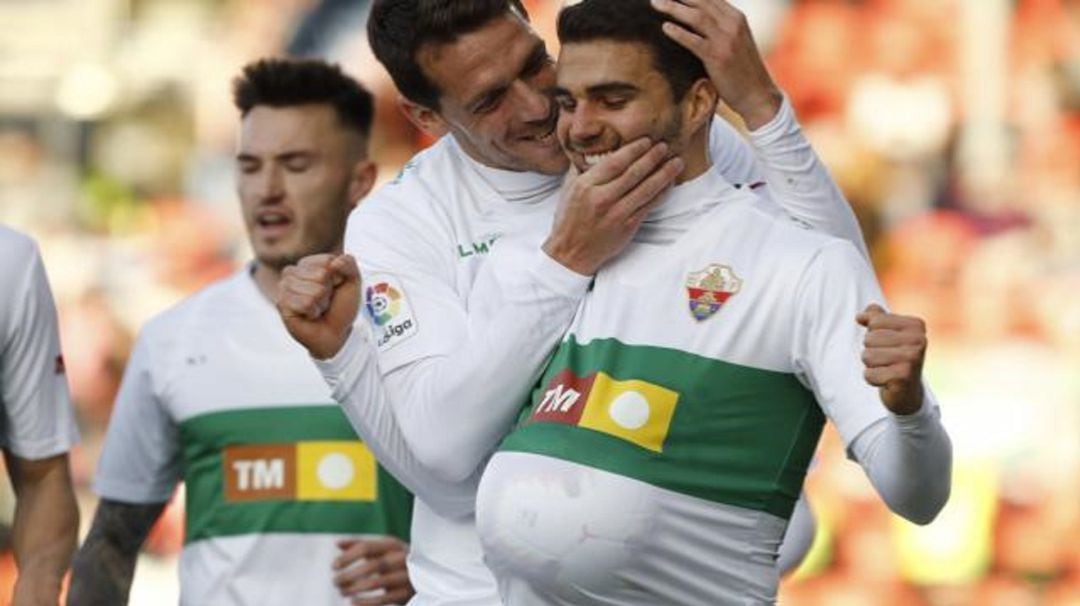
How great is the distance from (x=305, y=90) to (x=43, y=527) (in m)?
1.55

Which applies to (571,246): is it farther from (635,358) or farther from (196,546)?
(196,546)

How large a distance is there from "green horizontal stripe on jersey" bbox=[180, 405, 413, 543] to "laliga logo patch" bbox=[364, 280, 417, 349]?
48.1 inches

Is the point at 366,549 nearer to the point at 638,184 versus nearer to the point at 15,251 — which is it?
the point at 15,251

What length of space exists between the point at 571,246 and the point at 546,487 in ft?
1.26

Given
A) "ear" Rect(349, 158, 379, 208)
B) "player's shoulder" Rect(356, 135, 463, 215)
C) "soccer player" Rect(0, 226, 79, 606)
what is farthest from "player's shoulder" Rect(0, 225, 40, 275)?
"ear" Rect(349, 158, 379, 208)

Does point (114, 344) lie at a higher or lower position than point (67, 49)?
lower

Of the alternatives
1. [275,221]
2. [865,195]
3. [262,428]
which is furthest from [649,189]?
[865,195]

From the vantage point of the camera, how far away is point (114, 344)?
1002 cm

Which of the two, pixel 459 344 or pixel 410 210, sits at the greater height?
pixel 410 210

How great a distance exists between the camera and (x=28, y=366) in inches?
196

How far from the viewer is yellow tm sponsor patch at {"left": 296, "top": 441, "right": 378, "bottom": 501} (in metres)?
5.66

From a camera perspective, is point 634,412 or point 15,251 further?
point 15,251

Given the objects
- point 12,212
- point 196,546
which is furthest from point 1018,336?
point 196,546

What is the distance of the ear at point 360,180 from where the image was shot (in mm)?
6074
